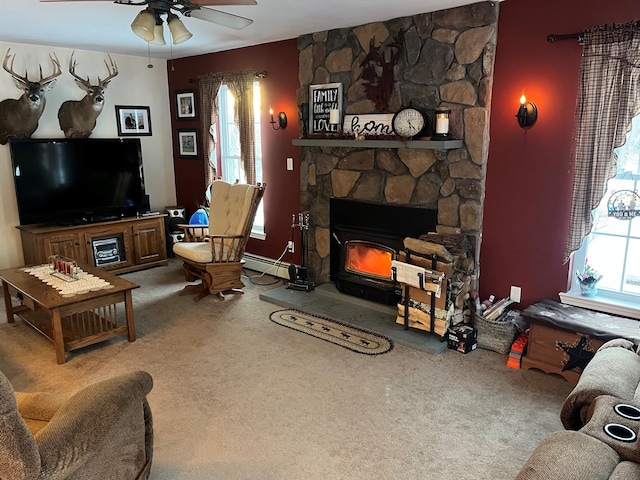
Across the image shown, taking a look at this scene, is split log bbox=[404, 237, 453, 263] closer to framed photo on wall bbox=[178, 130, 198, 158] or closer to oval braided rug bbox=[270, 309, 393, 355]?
oval braided rug bbox=[270, 309, 393, 355]

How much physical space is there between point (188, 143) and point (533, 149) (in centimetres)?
424

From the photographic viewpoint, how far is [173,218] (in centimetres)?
611

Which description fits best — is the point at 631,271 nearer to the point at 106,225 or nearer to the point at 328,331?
the point at 328,331

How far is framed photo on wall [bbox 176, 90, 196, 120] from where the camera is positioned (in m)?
5.95

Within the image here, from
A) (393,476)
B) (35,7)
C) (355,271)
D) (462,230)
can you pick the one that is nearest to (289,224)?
(355,271)

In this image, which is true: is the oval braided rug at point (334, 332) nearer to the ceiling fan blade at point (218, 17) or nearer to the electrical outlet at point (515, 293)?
the electrical outlet at point (515, 293)

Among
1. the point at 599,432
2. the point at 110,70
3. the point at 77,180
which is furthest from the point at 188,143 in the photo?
the point at 599,432

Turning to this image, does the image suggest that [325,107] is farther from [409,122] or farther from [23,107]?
[23,107]

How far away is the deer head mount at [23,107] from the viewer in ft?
15.9

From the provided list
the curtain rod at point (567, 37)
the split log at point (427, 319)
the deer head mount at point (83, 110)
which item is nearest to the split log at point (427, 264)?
the split log at point (427, 319)

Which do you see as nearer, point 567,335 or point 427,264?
point 567,335

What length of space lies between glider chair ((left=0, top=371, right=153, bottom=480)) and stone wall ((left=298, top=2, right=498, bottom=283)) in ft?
8.84

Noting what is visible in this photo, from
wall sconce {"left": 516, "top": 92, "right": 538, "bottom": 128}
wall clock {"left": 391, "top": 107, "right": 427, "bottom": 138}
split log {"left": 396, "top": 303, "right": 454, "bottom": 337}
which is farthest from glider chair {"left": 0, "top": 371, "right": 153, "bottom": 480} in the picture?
wall sconce {"left": 516, "top": 92, "right": 538, "bottom": 128}

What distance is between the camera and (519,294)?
3668 millimetres
